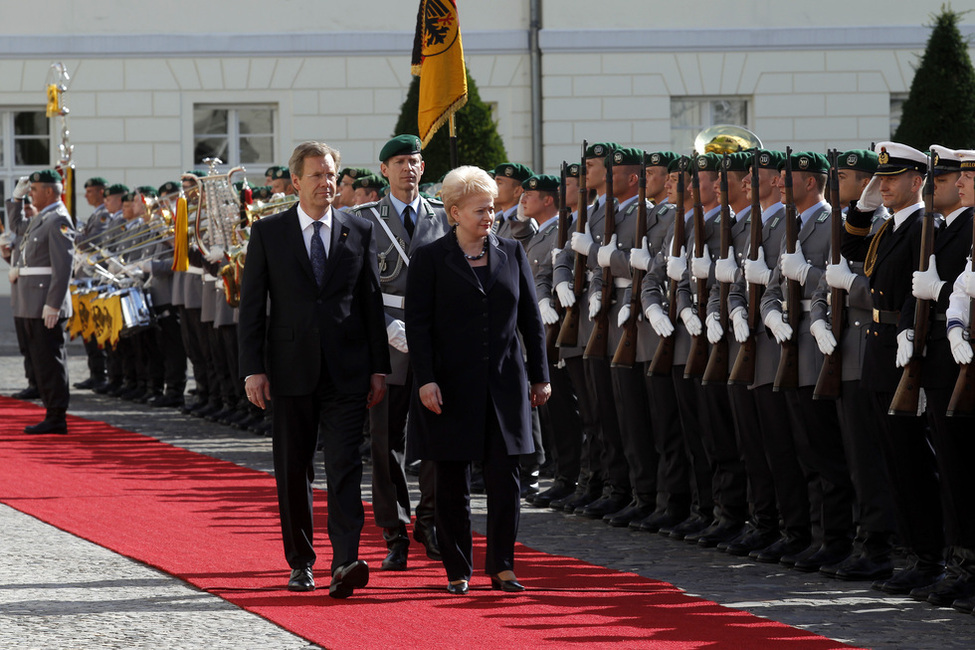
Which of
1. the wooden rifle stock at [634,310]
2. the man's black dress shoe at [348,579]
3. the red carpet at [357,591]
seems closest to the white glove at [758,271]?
the wooden rifle stock at [634,310]

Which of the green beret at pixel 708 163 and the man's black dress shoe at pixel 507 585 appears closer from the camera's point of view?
the man's black dress shoe at pixel 507 585

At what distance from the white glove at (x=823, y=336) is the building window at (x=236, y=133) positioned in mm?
15785

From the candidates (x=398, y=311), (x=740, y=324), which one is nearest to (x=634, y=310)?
(x=740, y=324)

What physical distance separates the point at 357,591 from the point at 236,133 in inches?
640

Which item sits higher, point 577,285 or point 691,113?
point 691,113

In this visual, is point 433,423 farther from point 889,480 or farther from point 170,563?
point 889,480

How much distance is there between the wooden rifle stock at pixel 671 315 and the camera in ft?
27.0

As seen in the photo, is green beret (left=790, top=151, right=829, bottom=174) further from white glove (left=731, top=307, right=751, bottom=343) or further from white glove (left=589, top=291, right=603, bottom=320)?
white glove (left=589, top=291, right=603, bottom=320)

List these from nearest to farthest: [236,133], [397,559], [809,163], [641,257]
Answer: [397,559] < [809,163] < [641,257] < [236,133]

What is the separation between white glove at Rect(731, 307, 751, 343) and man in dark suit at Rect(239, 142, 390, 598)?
5.59ft

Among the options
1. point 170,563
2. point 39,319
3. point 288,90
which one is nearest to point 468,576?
point 170,563

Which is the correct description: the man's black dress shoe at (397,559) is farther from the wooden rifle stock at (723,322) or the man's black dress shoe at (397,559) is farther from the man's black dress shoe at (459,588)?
the wooden rifle stock at (723,322)

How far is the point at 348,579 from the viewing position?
655 centimetres

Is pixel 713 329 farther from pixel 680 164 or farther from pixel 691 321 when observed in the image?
pixel 680 164
